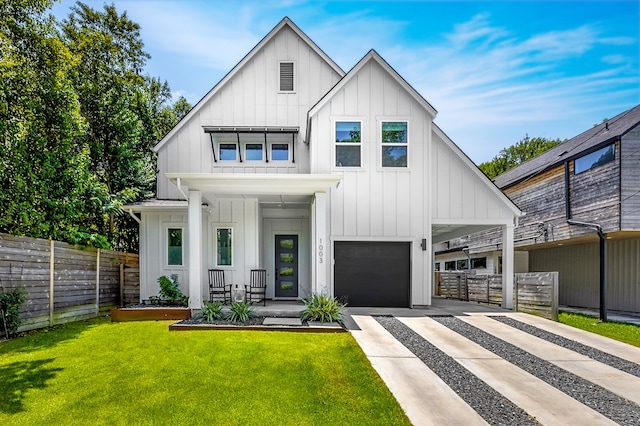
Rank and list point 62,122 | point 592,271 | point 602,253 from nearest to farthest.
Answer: point 62,122 → point 602,253 → point 592,271

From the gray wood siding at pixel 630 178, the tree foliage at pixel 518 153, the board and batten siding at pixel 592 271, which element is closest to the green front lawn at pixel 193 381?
the gray wood siding at pixel 630 178

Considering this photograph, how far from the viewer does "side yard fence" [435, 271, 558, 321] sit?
943cm

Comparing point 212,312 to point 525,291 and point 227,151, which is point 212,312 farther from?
point 525,291

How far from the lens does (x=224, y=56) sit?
568 inches

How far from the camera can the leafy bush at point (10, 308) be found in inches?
272

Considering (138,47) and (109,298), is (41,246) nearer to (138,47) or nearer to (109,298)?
(109,298)

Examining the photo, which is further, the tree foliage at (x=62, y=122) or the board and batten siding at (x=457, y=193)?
the board and batten siding at (x=457, y=193)

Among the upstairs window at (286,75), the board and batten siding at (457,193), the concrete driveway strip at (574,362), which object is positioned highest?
the upstairs window at (286,75)

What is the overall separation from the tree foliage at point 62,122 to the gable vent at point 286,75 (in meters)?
6.19

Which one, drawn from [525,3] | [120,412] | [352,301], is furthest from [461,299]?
[120,412]

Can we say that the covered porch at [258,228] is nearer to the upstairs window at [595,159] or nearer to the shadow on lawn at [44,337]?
the shadow on lawn at [44,337]

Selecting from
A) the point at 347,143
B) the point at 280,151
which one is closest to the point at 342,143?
the point at 347,143

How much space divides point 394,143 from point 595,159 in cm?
665

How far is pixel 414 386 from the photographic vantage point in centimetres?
464
